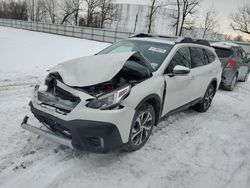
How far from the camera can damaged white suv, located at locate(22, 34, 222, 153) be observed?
10.00ft

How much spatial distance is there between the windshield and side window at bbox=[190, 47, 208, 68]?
0.85 metres

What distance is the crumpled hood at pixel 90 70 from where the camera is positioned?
3.37 meters

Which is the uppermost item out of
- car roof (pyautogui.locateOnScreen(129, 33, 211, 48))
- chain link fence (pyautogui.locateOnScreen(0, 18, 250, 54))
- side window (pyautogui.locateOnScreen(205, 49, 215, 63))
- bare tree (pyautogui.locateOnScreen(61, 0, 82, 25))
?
bare tree (pyautogui.locateOnScreen(61, 0, 82, 25))

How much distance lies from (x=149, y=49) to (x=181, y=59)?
0.62m

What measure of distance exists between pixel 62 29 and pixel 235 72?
92.0ft

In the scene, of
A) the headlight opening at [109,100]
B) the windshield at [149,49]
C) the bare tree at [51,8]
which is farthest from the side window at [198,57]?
the bare tree at [51,8]

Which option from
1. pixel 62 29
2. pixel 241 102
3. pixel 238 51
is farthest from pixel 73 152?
pixel 62 29

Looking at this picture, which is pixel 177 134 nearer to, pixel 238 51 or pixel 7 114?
pixel 7 114

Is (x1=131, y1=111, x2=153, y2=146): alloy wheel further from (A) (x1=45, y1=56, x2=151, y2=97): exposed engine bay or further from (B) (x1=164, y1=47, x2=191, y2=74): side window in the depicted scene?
(B) (x1=164, y1=47, x2=191, y2=74): side window

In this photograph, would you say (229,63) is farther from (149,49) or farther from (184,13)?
(184,13)

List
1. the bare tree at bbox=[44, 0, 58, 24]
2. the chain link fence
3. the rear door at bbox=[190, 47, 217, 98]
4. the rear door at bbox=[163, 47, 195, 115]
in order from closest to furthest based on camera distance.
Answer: the rear door at bbox=[163, 47, 195, 115]
the rear door at bbox=[190, 47, 217, 98]
the chain link fence
the bare tree at bbox=[44, 0, 58, 24]

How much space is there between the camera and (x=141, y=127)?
147 inches

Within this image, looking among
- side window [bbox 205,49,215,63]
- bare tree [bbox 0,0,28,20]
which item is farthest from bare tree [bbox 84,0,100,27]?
side window [bbox 205,49,215,63]

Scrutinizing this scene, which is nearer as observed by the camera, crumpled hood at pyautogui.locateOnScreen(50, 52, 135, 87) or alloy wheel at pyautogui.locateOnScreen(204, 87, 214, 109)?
crumpled hood at pyautogui.locateOnScreen(50, 52, 135, 87)
